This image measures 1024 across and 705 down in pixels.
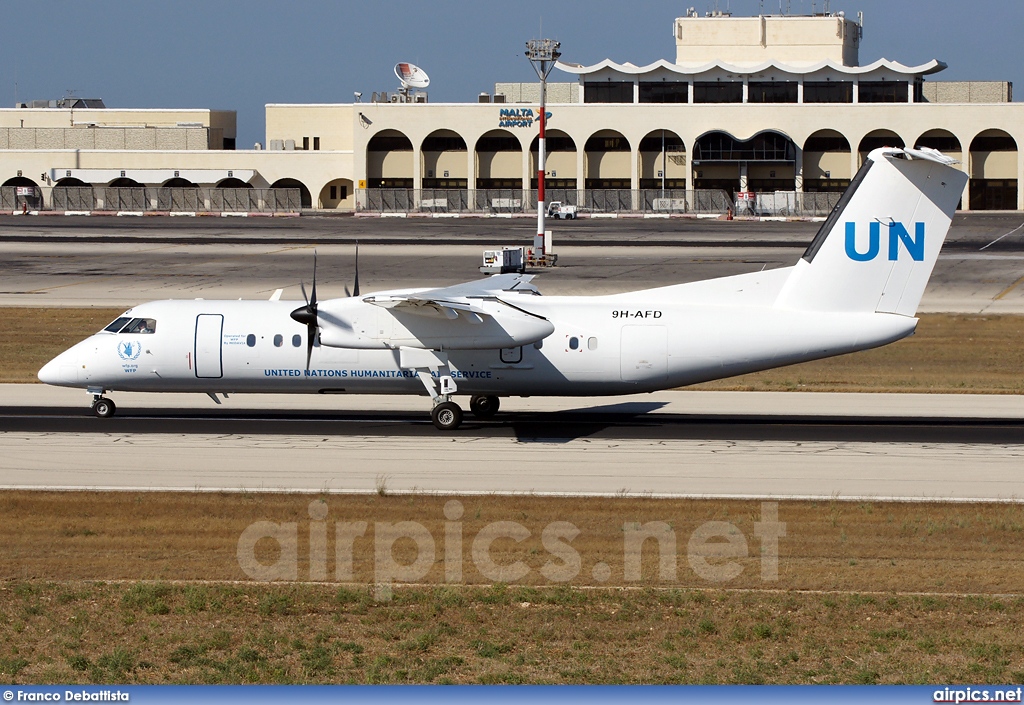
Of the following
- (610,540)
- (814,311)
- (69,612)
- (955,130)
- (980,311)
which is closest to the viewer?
(69,612)

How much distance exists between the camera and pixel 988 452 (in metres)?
24.3

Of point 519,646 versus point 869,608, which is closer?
point 519,646

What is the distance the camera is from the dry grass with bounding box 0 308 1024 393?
34781 mm

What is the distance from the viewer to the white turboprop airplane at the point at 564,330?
2541 centimetres

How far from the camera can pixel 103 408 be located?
27.9 metres

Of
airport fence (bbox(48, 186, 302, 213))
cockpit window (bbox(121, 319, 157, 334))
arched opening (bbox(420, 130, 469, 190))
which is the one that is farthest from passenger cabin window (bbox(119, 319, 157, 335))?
arched opening (bbox(420, 130, 469, 190))

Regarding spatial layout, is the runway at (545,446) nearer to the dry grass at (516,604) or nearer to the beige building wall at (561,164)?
the dry grass at (516,604)

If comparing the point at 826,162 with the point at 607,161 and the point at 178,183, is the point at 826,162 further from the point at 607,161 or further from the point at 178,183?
the point at 178,183

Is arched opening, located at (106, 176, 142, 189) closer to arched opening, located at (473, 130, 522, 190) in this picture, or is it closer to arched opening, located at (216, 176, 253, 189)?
arched opening, located at (216, 176, 253, 189)

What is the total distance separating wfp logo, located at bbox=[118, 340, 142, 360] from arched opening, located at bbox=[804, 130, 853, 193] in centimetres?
10537

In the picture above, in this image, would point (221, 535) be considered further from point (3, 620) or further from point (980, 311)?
point (980, 311)

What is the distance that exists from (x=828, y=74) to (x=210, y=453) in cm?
11251

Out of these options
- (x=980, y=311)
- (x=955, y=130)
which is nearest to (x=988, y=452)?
(x=980, y=311)

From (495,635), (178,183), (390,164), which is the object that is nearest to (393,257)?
(495,635)
